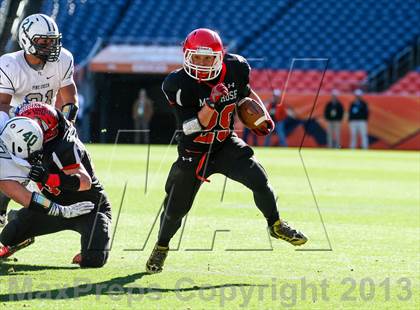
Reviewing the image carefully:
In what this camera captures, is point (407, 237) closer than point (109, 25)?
Yes

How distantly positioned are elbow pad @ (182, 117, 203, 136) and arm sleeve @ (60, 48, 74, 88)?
1.95 meters

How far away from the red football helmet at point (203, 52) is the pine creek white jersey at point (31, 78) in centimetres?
181

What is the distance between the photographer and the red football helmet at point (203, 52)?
596cm

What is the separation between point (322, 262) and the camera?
21.5ft

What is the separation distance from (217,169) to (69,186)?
3.35 feet

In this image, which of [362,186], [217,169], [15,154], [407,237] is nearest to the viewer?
[15,154]

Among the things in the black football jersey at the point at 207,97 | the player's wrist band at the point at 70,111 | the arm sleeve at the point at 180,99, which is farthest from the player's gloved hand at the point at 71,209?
the player's wrist band at the point at 70,111

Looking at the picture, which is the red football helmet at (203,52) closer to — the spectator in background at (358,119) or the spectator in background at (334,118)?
the spectator in background at (334,118)

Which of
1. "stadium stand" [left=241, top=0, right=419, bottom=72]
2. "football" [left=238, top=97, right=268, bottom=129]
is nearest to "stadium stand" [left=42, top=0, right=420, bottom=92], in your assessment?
"stadium stand" [left=241, top=0, right=419, bottom=72]

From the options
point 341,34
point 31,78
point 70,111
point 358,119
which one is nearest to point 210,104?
point 70,111

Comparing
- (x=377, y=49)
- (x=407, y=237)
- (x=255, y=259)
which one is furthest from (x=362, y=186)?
(x=377, y=49)

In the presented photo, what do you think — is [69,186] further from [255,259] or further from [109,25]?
[109,25]

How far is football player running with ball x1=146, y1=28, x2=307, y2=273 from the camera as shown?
601 cm

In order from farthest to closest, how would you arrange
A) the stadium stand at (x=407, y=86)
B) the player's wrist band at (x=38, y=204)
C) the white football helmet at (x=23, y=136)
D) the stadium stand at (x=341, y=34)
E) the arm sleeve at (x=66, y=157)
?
the stadium stand at (x=341, y=34)
the stadium stand at (x=407, y=86)
the arm sleeve at (x=66, y=157)
the player's wrist band at (x=38, y=204)
the white football helmet at (x=23, y=136)
